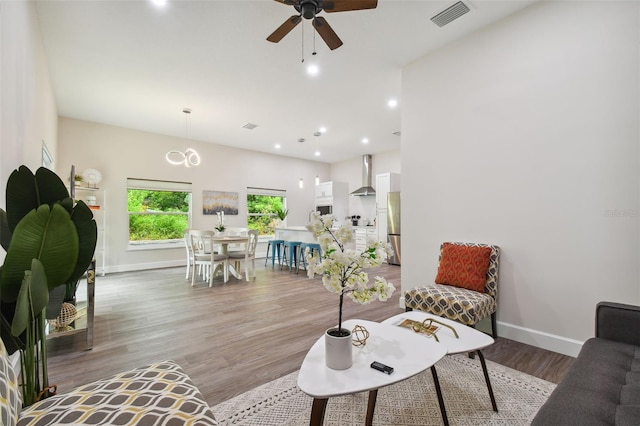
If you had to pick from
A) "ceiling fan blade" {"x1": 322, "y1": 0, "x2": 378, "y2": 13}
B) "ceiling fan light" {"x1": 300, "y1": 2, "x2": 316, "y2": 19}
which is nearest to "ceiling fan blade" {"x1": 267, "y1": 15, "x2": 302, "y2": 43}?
"ceiling fan light" {"x1": 300, "y1": 2, "x2": 316, "y2": 19}

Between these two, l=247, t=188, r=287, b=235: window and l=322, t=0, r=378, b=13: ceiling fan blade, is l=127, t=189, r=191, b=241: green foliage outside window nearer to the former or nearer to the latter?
l=247, t=188, r=287, b=235: window

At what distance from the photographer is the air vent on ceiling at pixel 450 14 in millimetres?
2495

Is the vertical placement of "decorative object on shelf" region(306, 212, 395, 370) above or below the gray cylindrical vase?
above

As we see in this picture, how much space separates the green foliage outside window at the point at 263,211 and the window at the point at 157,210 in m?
1.65

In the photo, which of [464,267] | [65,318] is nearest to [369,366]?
[464,267]

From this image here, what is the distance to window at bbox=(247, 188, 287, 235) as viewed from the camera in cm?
→ 777

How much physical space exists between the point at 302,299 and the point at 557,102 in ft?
11.3

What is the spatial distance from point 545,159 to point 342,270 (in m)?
2.28

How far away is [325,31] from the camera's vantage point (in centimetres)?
223

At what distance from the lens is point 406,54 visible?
323 centimetres

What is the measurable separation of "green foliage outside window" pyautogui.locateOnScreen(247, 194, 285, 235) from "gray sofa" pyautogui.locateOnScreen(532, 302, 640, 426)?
703cm

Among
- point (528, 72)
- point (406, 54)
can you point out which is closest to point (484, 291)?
point (528, 72)

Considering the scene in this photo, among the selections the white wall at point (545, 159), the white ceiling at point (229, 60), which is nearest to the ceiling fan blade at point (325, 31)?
the white ceiling at point (229, 60)

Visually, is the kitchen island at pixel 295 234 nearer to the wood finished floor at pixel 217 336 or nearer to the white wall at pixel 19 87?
the wood finished floor at pixel 217 336
